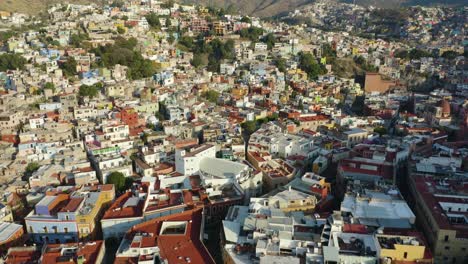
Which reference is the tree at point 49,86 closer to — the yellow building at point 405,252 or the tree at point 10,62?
the tree at point 10,62

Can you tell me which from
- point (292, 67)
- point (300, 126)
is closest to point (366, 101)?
point (300, 126)

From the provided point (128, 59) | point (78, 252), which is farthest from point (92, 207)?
point (128, 59)

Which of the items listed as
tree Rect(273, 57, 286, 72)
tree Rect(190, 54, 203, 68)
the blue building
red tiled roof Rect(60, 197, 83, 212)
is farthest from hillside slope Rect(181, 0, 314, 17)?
the blue building

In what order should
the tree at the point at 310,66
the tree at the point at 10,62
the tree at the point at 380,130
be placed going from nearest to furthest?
the tree at the point at 380,130 → the tree at the point at 10,62 → the tree at the point at 310,66

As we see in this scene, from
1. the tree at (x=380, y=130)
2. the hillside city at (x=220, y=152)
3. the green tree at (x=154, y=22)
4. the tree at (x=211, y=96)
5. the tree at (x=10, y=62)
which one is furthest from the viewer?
the green tree at (x=154, y=22)

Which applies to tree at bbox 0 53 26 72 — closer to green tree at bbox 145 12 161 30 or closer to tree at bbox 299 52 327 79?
green tree at bbox 145 12 161 30

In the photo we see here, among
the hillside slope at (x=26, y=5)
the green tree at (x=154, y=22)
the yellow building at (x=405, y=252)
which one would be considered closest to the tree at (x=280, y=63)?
the green tree at (x=154, y=22)

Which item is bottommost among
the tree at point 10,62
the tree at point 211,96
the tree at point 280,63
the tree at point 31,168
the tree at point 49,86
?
the tree at point 31,168
